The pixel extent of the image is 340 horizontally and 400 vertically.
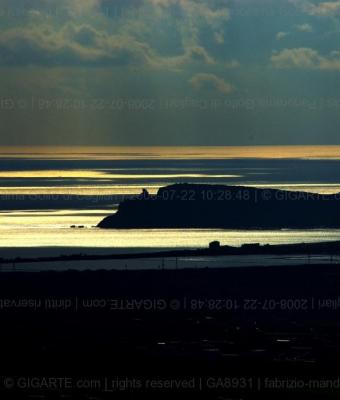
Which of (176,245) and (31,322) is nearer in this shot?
(31,322)

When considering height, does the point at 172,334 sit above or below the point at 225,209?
below

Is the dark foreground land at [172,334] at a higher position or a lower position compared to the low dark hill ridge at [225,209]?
lower

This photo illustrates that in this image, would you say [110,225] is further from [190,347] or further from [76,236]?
[190,347]

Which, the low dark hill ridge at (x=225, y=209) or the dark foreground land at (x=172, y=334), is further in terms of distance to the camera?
the low dark hill ridge at (x=225, y=209)

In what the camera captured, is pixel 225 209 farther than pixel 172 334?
Yes

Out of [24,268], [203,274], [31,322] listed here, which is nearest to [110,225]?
[24,268]
